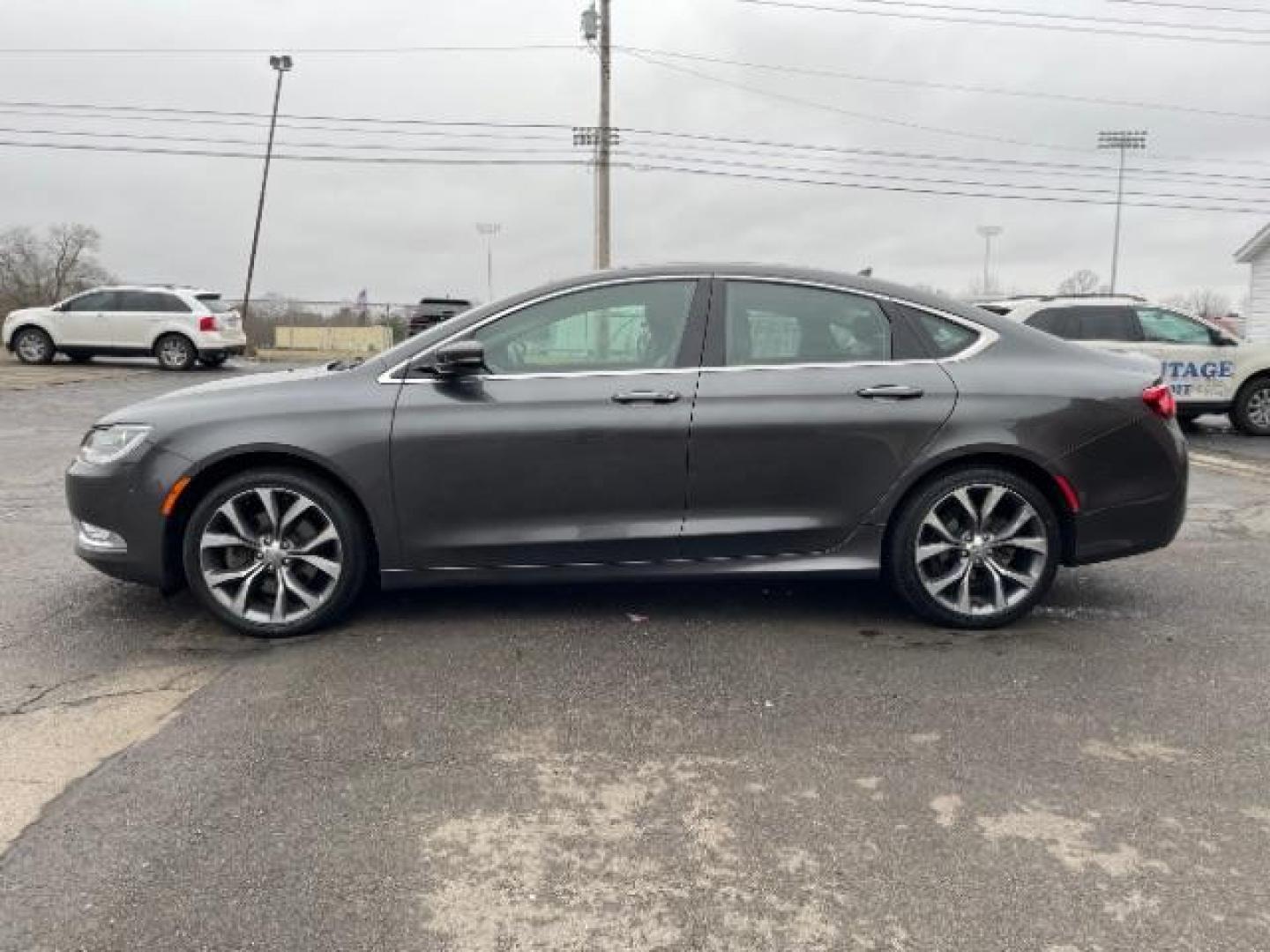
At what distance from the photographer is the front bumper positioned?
13.9 ft

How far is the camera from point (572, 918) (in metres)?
2.42

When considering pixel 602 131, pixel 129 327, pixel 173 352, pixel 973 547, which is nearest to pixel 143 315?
pixel 129 327

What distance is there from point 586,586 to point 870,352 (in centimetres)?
186

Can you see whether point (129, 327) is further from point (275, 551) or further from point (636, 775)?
point (636, 775)

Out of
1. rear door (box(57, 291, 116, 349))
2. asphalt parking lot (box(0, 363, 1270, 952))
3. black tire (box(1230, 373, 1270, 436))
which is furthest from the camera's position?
rear door (box(57, 291, 116, 349))

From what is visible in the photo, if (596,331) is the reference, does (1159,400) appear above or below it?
below

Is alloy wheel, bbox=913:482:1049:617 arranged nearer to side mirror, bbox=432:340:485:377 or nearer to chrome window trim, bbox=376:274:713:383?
chrome window trim, bbox=376:274:713:383

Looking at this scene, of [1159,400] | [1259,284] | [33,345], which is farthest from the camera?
[1259,284]

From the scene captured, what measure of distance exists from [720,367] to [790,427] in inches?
16.0

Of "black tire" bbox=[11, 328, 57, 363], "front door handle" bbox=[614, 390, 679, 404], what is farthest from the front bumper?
"black tire" bbox=[11, 328, 57, 363]

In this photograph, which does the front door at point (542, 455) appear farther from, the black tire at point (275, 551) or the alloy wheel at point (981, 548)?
the alloy wheel at point (981, 548)

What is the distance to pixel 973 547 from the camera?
445 centimetres

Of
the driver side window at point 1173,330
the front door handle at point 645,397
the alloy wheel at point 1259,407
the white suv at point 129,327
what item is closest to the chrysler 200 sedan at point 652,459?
the front door handle at point 645,397

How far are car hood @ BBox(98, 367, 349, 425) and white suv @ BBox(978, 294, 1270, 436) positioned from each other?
10.2 meters
